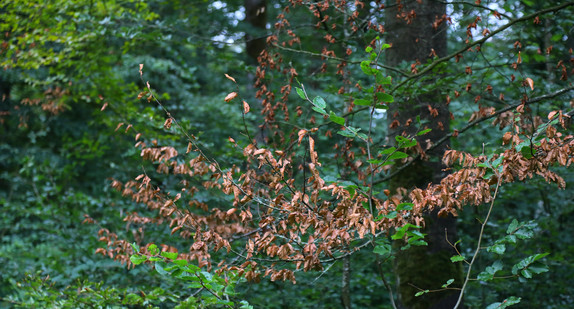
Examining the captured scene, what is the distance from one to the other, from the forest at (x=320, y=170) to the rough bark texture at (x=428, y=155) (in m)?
0.02

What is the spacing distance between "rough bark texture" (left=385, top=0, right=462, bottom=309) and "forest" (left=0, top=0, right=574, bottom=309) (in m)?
Answer: 0.02

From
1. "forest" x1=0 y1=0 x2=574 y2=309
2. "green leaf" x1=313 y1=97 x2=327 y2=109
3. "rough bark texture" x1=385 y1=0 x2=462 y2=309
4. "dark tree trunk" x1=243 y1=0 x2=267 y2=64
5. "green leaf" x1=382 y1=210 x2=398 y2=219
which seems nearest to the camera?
"green leaf" x1=313 y1=97 x2=327 y2=109

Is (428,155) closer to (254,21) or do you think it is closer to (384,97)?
(384,97)

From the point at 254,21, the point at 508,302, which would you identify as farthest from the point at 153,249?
the point at 254,21

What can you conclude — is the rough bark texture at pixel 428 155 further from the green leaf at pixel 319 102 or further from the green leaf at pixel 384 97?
the green leaf at pixel 319 102

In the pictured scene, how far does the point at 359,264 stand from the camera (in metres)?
6.18

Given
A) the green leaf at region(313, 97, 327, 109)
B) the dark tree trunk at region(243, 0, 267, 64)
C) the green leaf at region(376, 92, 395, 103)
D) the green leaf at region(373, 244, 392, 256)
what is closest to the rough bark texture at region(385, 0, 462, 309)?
the green leaf at region(373, 244, 392, 256)

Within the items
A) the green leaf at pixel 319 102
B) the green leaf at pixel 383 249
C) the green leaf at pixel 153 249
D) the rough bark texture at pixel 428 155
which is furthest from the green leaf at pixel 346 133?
the rough bark texture at pixel 428 155

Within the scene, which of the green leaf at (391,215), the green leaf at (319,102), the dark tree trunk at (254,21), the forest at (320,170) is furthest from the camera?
the dark tree trunk at (254,21)

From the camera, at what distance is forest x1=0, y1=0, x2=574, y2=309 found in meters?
2.79

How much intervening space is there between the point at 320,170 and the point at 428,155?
1.13 metres

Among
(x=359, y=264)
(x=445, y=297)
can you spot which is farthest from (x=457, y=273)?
(x=359, y=264)

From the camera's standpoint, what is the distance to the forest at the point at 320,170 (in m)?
2.79

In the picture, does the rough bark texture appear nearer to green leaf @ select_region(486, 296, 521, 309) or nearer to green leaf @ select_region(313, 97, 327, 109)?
green leaf @ select_region(486, 296, 521, 309)
